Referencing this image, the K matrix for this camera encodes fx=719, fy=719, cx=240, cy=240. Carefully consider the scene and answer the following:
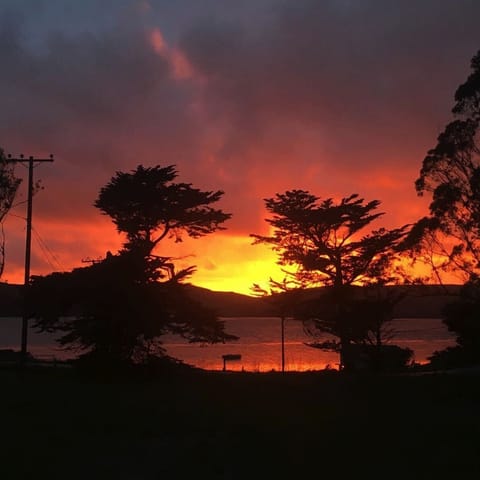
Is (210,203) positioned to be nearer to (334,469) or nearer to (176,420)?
(176,420)

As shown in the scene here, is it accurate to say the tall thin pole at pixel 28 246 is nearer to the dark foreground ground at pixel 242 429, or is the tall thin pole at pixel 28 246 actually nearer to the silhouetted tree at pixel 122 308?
the silhouetted tree at pixel 122 308

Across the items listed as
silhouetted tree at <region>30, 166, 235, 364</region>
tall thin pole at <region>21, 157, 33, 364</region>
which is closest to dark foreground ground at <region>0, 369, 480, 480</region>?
silhouetted tree at <region>30, 166, 235, 364</region>

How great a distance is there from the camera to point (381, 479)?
43.8 ft

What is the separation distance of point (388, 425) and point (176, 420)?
5.58 m

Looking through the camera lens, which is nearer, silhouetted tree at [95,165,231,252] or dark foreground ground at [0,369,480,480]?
dark foreground ground at [0,369,480,480]

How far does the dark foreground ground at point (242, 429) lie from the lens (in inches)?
554

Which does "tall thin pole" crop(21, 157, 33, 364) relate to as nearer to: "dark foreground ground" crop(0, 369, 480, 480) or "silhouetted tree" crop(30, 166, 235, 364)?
"silhouetted tree" crop(30, 166, 235, 364)

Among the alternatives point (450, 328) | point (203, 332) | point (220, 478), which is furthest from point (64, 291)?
point (450, 328)

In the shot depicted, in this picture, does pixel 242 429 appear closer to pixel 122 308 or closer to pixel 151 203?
pixel 122 308

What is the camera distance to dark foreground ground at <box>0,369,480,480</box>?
14.1m

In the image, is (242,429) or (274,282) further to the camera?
(274,282)

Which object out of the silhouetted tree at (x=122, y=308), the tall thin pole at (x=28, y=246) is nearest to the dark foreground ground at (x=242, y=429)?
the silhouetted tree at (x=122, y=308)

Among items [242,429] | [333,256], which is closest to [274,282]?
[333,256]

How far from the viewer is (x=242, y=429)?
58.9ft
